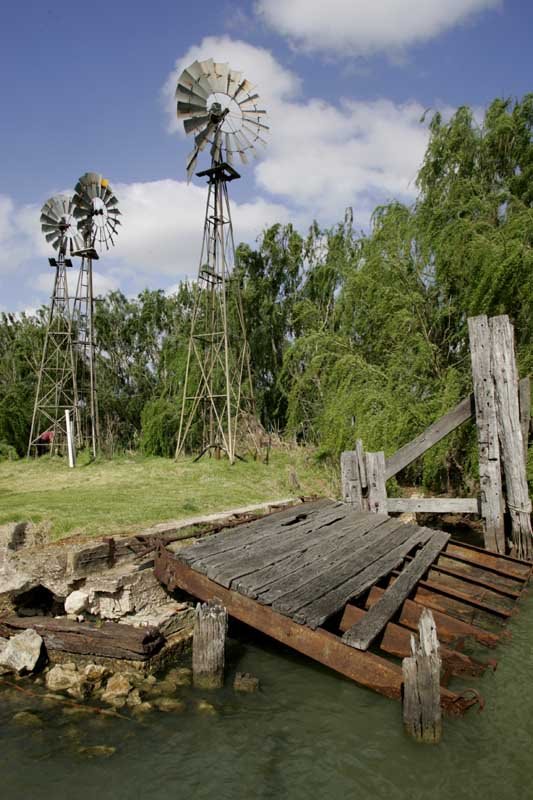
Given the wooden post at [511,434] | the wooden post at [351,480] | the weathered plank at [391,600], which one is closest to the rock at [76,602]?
the weathered plank at [391,600]

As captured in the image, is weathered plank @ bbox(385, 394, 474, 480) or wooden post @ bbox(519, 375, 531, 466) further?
weathered plank @ bbox(385, 394, 474, 480)

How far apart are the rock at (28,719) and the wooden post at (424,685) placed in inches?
118

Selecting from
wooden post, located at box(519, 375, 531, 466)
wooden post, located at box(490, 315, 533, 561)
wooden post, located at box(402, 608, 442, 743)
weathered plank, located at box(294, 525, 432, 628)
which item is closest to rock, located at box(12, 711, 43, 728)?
weathered plank, located at box(294, 525, 432, 628)

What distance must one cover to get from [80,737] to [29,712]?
62 centimetres

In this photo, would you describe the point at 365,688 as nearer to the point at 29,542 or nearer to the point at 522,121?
the point at 29,542

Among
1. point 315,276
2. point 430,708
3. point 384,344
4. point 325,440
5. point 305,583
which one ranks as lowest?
point 430,708

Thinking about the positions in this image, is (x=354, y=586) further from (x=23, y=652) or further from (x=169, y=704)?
(x=23, y=652)

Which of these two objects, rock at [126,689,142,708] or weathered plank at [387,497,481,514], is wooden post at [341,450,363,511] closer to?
weathered plank at [387,497,481,514]

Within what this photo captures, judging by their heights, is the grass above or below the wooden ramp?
above

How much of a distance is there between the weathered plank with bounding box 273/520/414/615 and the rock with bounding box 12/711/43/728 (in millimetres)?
2184

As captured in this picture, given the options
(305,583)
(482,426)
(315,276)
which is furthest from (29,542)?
(315,276)

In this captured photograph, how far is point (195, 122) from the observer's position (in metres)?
16.1

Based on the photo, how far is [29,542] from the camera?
7355 mm

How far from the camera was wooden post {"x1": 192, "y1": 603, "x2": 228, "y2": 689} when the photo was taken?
4.90m
